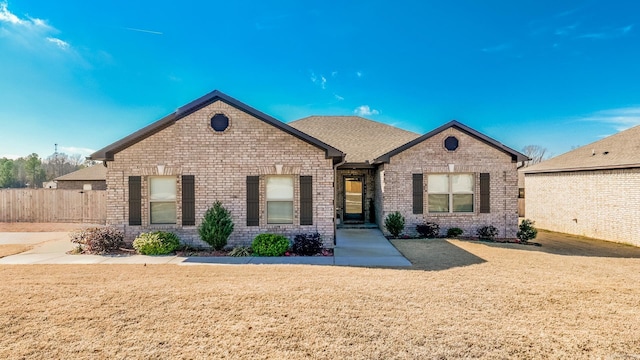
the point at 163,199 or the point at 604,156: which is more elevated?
the point at 604,156

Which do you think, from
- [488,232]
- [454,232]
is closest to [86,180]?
[454,232]

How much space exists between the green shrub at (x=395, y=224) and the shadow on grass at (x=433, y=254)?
2.16 feet

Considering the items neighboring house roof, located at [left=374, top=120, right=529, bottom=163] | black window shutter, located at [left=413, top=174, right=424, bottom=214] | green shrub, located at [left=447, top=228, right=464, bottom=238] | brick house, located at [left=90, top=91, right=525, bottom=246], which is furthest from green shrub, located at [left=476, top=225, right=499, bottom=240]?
brick house, located at [left=90, top=91, right=525, bottom=246]

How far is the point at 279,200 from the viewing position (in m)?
9.79

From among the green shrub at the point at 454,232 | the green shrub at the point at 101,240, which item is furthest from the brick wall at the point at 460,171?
the green shrub at the point at 101,240

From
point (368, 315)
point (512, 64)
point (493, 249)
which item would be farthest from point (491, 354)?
point (512, 64)

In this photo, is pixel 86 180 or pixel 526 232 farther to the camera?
pixel 86 180

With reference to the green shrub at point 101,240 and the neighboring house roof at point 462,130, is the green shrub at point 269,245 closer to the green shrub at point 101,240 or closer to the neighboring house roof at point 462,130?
the green shrub at point 101,240

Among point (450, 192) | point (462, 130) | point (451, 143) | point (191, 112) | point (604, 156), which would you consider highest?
point (191, 112)

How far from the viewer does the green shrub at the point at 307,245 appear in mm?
8938

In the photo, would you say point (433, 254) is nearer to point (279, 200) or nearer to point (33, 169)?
point (279, 200)

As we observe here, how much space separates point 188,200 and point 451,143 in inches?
397

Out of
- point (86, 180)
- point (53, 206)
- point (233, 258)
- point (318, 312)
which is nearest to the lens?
point (318, 312)

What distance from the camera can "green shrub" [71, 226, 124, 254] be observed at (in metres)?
8.95
